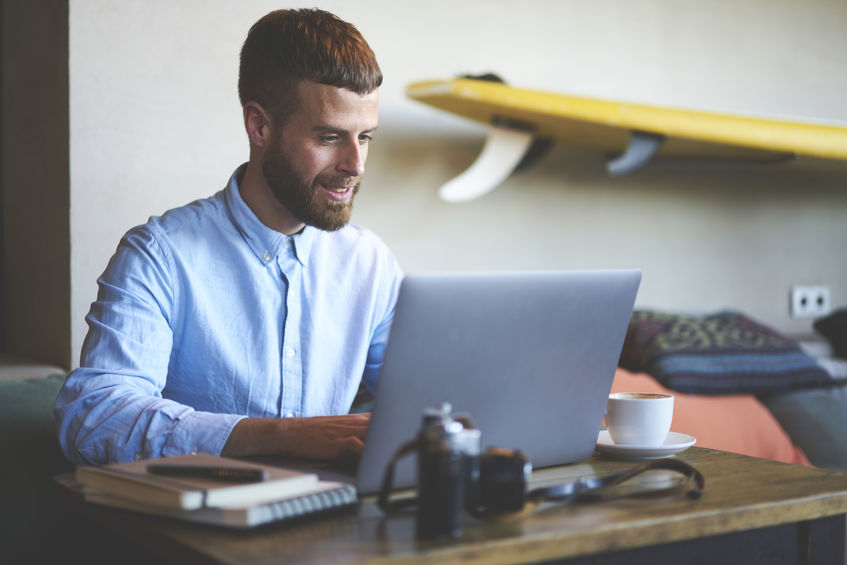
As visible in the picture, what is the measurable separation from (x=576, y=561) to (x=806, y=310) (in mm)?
2740

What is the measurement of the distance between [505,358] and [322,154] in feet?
1.94

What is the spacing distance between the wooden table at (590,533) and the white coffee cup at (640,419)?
0.25 ft

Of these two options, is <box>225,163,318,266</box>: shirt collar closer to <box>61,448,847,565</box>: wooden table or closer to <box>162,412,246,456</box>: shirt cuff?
<box>162,412,246,456</box>: shirt cuff

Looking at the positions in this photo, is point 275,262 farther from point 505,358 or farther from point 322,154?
point 505,358

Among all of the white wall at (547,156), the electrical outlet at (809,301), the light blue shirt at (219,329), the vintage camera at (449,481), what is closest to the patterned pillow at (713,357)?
the white wall at (547,156)

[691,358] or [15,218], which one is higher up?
[15,218]

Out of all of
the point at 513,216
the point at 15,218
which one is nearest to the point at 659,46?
the point at 513,216

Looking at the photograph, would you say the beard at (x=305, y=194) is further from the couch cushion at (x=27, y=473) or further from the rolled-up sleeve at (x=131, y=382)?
the couch cushion at (x=27, y=473)

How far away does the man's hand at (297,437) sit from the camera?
96cm

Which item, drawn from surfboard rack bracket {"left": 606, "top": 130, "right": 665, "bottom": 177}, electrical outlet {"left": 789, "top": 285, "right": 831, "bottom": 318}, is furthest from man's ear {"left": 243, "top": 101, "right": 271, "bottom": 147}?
electrical outlet {"left": 789, "top": 285, "right": 831, "bottom": 318}

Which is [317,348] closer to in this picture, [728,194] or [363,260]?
[363,260]

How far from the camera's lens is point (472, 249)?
98.6 inches

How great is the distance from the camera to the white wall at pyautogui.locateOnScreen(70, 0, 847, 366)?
1748 mm

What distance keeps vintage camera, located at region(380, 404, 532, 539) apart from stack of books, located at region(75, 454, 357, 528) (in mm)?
68
